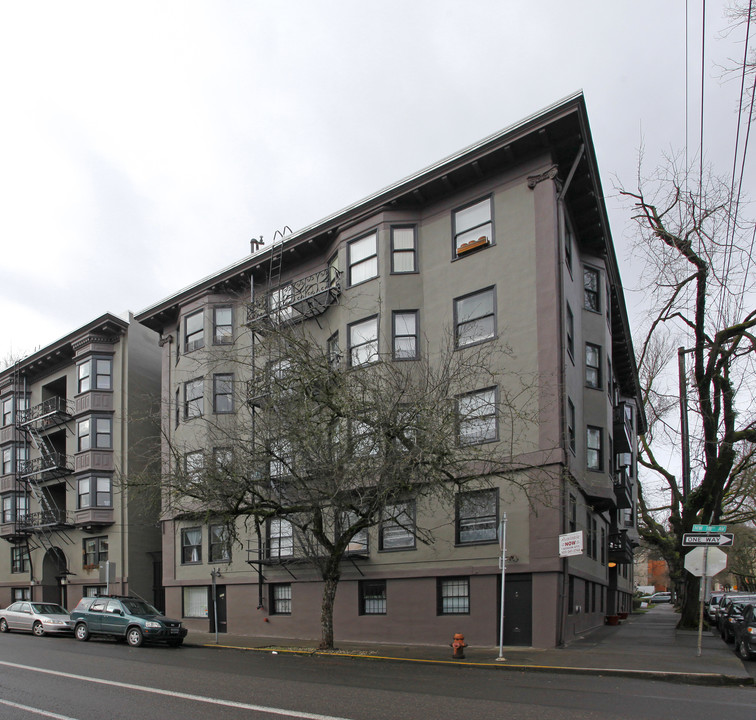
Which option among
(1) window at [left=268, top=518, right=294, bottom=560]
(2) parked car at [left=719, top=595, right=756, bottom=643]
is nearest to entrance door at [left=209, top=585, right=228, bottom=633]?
(1) window at [left=268, top=518, right=294, bottom=560]

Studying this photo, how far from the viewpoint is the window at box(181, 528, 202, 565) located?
28.7 metres

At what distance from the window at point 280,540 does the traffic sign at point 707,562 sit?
12.4 m

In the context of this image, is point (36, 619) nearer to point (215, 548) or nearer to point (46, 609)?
point (46, 609)

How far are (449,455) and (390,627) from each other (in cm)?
803

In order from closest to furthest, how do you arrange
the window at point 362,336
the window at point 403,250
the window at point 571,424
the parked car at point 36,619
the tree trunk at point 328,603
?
the tree trunk at point 328,603
the window at point 571,424
the window at point 362,336
the window at point 403,250
the parked car at point 36,619

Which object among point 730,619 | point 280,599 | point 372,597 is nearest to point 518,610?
point 372,597

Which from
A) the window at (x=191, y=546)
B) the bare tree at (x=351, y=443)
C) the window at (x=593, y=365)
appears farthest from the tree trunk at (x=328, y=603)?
the window at (x=593, y=365)

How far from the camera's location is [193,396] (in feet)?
96.5

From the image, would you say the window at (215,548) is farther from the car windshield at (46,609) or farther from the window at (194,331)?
the window at (194,331)

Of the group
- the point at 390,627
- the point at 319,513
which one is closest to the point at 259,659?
the point at 319,513

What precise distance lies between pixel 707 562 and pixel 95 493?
26.7 meters

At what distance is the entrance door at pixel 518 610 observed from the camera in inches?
744

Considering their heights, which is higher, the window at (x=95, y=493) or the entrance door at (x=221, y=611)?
the window at (x=95, y=493)

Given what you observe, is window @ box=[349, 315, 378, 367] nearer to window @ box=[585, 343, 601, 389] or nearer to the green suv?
window @ box=[585, 343, 601, 389]
